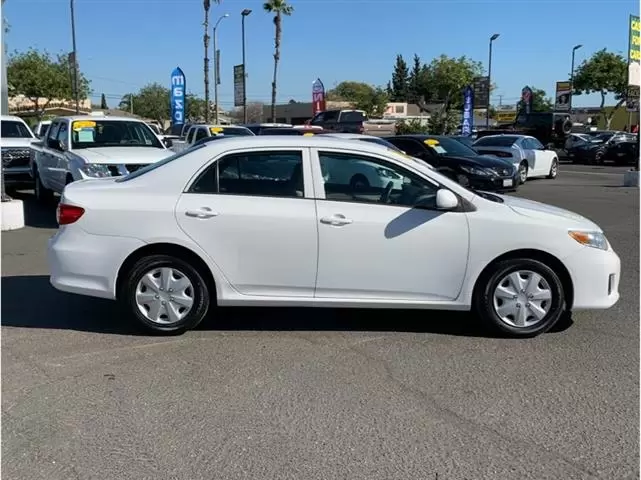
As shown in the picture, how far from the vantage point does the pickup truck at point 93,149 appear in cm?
1034

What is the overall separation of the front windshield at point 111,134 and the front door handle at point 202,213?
693 centimetres

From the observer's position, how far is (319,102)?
42.2 m

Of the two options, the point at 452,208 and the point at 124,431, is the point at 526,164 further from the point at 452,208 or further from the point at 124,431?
the point at 124,431

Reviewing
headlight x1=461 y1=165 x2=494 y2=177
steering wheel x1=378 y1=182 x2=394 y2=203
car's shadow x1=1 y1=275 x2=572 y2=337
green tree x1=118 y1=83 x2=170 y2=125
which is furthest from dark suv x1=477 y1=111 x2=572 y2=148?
green tree x1=118 y1=83 x2=170 y2=125

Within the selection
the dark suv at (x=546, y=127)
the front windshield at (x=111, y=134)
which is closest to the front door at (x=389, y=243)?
the front windshield at (x=111, y=134)

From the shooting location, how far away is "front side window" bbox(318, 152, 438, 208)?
5324 millimetres

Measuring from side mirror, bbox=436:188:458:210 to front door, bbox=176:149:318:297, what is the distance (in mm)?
975

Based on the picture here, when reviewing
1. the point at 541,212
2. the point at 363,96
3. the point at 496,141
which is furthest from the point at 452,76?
the point at 541,212

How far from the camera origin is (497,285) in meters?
5.30

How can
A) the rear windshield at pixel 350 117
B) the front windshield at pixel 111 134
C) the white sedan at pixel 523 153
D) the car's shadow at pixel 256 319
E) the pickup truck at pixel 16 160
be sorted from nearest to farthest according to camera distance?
the car's shadow at pixel 256 319, the front windshield at pixel 111 134, the pickup truck at pixel 16 160, the white sedan at pixel 523 153, the rear windshield at pixel 350 117

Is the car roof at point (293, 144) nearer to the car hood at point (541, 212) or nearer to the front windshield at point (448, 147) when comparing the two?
the car hood at point (541, 212)

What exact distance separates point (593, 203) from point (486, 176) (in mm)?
2426

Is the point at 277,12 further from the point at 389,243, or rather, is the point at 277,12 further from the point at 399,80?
the point at 399,80

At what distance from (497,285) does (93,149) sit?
8.09 meters
